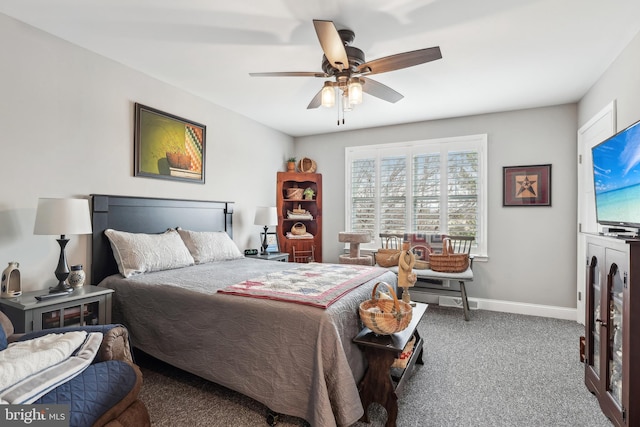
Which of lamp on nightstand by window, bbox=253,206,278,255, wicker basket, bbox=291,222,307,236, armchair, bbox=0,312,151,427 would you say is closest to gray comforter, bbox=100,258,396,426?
armchair, bbox=0,312,151,427

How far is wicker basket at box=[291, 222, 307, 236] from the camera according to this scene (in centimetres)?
507

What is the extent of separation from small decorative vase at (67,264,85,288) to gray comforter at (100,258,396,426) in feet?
0.78

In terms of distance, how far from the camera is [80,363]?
138cm

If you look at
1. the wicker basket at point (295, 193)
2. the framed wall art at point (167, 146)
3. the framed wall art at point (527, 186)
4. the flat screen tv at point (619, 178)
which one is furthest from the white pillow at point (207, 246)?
the framed wall art at point (527, 186)

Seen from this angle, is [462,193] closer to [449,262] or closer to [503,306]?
[449,262]

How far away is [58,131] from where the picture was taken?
8.14ft

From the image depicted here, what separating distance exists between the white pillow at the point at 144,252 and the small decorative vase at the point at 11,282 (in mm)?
610

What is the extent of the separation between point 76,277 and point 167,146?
60.2 inches

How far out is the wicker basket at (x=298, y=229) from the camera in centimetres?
507

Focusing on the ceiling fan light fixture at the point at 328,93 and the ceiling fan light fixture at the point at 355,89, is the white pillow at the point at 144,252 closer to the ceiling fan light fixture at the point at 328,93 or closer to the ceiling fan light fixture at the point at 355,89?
the ceiling fan light fixture at the point at 328,93

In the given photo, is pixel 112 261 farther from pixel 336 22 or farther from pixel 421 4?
pixel 421 4

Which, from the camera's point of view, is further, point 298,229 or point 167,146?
point 298,229

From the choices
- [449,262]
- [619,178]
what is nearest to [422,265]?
[449,262]

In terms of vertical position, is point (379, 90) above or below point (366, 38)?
below
